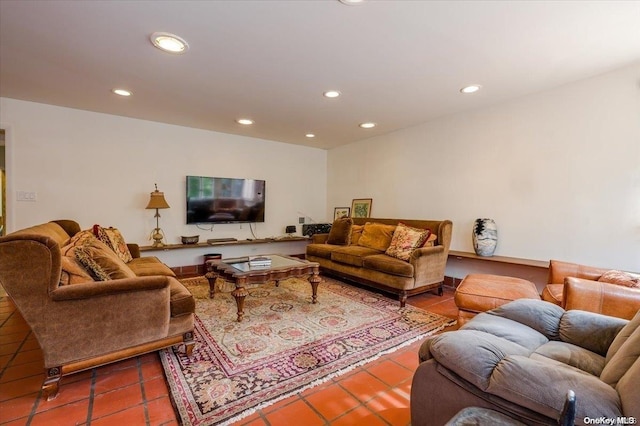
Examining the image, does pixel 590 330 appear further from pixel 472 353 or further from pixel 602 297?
pixel 472 353

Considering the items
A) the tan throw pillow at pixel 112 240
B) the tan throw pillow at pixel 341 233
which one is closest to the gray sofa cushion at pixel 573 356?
the tan throw pillow at pixel 341 233

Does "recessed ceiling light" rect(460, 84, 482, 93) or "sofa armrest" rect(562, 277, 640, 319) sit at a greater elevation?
"recessed ceiling light" rect(460, 84, 482, 93)

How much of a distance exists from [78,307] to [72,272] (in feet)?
0.71

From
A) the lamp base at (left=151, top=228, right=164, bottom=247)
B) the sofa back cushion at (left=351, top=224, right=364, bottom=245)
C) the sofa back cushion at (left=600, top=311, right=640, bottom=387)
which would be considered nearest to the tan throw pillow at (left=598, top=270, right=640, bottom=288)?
the sofa back cushion at (left=600, top=311, right=640, bottom=387)

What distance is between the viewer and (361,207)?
5.05 meters

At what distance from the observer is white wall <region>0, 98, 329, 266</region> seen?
3.39 meters

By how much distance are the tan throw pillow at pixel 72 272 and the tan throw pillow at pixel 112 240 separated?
112cm

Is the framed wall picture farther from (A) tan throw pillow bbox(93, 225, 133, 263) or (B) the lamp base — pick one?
(A) tan throw pillow bbox(93, 225, 133, 263)

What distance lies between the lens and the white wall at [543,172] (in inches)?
98.8

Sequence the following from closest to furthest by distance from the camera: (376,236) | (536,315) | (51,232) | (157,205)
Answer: (536,315) < (51,232) < (157,205) < (376,236)

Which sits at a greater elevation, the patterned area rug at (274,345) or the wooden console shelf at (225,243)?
the wooden console shelf at (225,243)

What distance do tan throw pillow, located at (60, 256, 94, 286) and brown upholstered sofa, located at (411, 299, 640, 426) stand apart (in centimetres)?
193

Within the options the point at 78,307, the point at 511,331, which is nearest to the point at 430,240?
the point at 511,331

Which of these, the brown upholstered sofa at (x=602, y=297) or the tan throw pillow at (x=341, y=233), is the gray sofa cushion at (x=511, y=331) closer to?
the brown upholstered sofa at (x=602, y=297)
